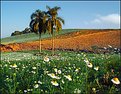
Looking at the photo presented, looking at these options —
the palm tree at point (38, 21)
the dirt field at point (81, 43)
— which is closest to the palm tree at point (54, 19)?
the palm tree at point (38, 21)

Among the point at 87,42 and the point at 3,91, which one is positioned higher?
the point at 3,91

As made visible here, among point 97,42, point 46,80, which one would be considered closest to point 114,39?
point 97,42

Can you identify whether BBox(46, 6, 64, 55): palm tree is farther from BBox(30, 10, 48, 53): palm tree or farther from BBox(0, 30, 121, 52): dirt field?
BBox(0, 30, 121, 52): dirt field

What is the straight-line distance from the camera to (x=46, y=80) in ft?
26.9

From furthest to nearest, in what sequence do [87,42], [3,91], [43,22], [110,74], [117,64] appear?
[87,42] → [43,22] → [117,64] → [110,74] → [3,91]

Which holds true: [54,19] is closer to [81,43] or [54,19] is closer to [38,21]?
[38,21]

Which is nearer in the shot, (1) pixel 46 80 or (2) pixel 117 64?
(1) pixel 46 80

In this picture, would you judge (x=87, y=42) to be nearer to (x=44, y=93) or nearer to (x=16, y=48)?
(x=16, y=48)

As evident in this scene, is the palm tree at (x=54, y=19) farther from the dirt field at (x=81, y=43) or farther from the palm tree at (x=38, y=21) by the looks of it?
the dirt field at (x=81, y=43)

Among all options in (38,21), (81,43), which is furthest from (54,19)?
(81,43)

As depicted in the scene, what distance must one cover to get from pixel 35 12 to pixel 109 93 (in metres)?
44.7

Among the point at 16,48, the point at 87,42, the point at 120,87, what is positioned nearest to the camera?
the point at 120,87

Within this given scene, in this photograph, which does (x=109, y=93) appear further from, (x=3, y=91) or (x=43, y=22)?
(x=43, y=22)

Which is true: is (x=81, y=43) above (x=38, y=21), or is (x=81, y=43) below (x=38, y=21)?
below
